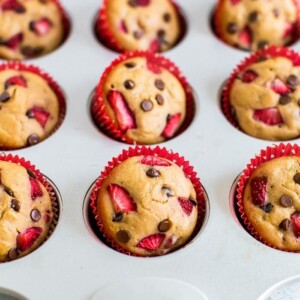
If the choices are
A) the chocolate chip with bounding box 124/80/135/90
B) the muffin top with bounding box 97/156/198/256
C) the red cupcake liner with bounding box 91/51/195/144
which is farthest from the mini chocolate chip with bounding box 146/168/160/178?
the chocolate chip with bounding box 124/80/135/90

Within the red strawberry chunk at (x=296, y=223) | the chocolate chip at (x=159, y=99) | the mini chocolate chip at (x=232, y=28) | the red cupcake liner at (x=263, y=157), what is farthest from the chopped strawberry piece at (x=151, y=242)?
the mini chocolate chip at (x=232, y=28)

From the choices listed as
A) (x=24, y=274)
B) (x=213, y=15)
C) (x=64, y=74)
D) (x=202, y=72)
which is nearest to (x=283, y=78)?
(x=202, y=72)

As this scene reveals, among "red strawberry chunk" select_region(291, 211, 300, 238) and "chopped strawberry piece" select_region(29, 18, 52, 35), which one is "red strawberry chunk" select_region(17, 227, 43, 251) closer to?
"red strawberry chunk" select_region(291, 211, 300, 238)

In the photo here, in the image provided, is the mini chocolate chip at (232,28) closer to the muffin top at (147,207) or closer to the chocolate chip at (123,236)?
the muffin top at (147,207)

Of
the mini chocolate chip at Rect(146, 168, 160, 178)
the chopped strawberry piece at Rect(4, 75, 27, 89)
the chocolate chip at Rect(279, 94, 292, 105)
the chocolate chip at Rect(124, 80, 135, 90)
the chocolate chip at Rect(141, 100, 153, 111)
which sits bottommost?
the mini chocolate chip at Rect(146, 168, 160, 178)

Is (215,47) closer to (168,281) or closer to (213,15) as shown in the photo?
(213,15)
